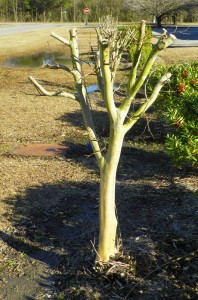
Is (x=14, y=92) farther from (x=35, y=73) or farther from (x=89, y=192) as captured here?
(x=89, y=192)

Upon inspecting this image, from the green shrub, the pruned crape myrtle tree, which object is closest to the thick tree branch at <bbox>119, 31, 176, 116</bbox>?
the pruned crape myrtle tree

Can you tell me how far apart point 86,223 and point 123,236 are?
69 centimetres

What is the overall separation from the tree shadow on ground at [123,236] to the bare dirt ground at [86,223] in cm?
1

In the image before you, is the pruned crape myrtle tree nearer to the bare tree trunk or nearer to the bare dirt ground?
the bare tree trunk

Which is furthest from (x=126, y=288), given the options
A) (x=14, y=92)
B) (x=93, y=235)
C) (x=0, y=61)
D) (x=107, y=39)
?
(x=0, y=61)

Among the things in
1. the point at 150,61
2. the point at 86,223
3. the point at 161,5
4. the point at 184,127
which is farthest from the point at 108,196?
the point at 161,5

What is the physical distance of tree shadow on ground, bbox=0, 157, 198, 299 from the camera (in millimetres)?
4402

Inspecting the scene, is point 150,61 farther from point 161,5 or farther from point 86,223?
point 161,5

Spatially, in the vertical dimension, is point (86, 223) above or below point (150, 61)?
below

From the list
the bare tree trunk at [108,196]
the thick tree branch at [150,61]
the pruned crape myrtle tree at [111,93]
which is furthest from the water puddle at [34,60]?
the thick tree branch at [150,61]

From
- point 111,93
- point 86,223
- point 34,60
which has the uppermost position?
point 111,93

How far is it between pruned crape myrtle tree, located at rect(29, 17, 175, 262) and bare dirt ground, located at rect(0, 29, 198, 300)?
316mm

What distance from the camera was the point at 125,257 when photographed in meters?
4.72

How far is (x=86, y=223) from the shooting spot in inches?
229
